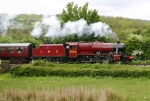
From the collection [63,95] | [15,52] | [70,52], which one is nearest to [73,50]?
[70,52]

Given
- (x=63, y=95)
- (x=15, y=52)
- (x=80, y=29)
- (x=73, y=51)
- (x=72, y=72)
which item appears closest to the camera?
(x=63, y=95)

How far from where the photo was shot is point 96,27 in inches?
1921

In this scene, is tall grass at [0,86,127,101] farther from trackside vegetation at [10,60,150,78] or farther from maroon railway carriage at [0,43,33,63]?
maroon railway carriage at [0,43,33,63]

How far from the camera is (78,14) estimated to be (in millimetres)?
54062

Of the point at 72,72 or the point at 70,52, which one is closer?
the point at 72,72

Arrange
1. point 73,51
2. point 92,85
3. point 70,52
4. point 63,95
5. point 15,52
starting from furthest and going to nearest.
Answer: point 15,52 < point 70,52 < point 73,51 < point 92,85 < point 63,95

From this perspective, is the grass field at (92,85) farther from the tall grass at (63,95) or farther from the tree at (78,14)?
the tree at (78,14)

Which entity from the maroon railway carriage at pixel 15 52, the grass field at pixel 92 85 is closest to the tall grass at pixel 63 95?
the grass field at pixel 92 85

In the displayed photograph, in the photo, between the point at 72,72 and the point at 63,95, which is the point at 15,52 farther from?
the point at 63,95

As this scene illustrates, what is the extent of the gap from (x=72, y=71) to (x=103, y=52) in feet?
34.2

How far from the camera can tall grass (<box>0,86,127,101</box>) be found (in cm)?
1752

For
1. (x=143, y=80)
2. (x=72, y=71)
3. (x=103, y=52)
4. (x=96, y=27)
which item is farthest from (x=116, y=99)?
(x=96, y=27)

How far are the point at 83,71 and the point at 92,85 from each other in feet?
23.0

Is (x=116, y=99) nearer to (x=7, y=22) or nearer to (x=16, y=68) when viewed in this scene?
(x=16, y=68)
